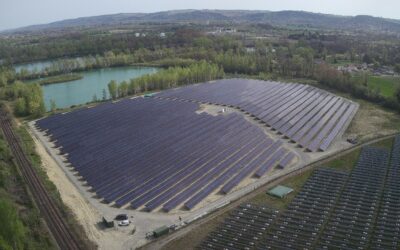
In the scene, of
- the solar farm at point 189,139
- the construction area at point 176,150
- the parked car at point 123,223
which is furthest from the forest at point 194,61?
the parked car at point 123,223

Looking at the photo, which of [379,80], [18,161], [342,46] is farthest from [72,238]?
[342,46]

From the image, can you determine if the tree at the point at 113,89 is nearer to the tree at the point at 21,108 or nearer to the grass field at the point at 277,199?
the tree at the point at 21,108

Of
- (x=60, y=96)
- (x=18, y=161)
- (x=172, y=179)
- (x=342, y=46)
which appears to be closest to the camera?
(x=172, y=179)

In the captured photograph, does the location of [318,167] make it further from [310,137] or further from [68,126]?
[68,126]

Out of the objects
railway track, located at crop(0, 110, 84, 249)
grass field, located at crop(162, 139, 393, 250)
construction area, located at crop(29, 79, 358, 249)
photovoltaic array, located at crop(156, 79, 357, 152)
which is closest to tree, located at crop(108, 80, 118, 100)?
construction area, located at crop(29, 79, 358, 249)

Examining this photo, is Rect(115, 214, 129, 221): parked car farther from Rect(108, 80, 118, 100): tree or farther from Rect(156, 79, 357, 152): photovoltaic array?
Rect(108, 80, 118, 100): tree

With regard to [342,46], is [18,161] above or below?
below
